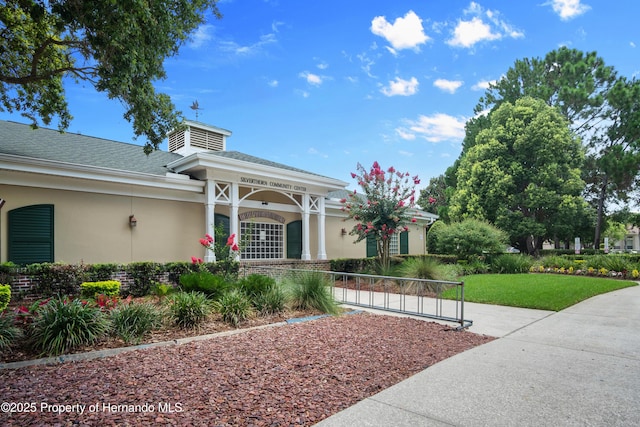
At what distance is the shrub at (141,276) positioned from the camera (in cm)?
922

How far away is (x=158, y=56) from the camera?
258 inches

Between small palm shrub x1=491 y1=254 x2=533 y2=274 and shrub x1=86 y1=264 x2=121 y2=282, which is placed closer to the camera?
shrub x1=86 y1=264 x2=121 y2=282

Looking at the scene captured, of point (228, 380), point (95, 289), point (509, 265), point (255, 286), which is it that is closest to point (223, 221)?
point (95, 289)

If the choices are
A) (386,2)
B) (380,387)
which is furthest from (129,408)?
(386,2)

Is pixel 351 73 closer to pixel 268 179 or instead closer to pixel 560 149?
pixel 268 179

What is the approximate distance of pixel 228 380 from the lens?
3.81 metres

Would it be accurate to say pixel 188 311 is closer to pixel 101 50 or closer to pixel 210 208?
pixel 101 50

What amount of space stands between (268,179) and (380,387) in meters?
11.1

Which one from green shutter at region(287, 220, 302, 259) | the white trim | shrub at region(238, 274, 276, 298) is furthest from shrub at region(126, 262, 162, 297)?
green shutter at region(287, 220, 302, 259)

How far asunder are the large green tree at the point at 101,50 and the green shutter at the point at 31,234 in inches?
117

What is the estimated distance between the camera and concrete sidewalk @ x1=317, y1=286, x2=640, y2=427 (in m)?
3.26

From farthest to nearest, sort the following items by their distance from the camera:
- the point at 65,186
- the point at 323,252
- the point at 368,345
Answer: the point at 323,252 < the point at 65,186 < the point at 368,345

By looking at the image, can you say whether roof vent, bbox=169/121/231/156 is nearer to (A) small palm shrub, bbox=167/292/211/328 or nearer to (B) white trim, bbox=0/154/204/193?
(B) white trim, bbox=0/154/204/193

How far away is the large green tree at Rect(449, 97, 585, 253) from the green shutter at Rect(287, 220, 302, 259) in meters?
13.1
